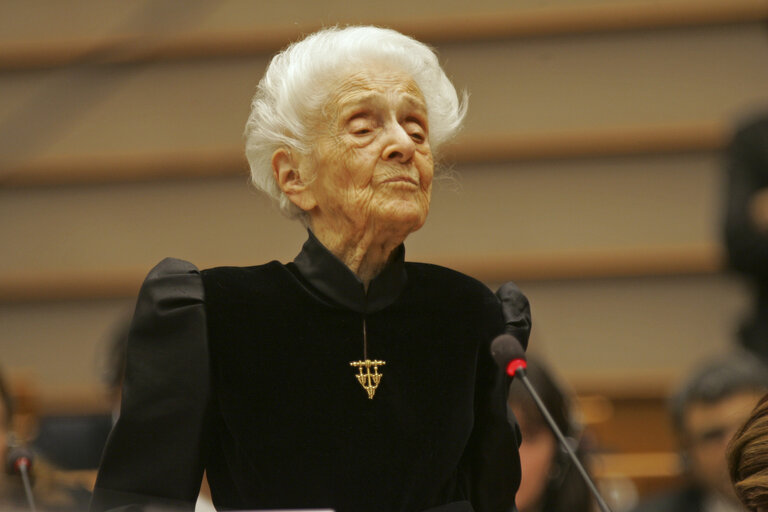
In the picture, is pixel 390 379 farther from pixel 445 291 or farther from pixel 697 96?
pixel 697 96

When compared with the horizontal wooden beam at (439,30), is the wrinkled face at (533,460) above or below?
below

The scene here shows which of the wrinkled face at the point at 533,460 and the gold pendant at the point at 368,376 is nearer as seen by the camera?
the gold pendant at the point at 368,376

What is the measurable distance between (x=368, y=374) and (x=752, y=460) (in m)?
0.50

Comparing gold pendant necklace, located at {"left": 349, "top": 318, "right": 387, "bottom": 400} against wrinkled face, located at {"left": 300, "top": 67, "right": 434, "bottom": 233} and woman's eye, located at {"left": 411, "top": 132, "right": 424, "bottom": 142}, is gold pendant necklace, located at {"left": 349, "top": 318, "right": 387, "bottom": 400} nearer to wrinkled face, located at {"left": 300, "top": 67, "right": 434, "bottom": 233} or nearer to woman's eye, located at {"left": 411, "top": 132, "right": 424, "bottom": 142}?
wrinkled face, located at {"left": 300, "top": 67, "right": 434, "bottom": 233}

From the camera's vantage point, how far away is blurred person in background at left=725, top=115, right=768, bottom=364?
128 inches

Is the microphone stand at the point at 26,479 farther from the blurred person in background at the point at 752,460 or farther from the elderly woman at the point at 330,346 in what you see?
the blurred person in background at the point at 752,460

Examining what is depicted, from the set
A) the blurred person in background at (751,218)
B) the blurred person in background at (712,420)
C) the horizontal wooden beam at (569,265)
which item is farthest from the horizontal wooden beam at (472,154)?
the blurred person in background at (712,420)

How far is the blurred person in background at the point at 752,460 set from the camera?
1536mm

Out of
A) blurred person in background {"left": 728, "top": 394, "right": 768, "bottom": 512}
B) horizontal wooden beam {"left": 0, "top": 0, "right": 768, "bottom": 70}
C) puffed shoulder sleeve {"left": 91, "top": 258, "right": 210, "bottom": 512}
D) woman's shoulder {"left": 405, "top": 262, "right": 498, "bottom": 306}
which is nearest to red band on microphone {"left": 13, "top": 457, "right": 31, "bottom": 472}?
puffed shoulder sleeve {"left": 91, "top": 258, "right": 210, "bottom": 512}

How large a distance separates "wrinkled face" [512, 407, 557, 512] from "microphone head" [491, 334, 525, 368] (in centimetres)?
127

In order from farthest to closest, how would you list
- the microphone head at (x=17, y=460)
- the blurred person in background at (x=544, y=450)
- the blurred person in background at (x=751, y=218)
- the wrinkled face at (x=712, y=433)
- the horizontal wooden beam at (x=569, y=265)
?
the horizontal wooden beam at (x=569, y=265), the blurred person in background at (x=751, y=218), the wrinkled face at (x=712, y=433), the blurred person in background at (x=544, y=450), the microphone head at (x=17, y=460)

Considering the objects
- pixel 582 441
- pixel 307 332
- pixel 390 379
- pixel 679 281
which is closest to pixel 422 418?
pixel 390 379

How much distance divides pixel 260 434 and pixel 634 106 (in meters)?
3.46

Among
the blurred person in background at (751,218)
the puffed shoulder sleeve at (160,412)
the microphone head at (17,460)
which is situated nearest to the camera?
the puffed shoulder sleeve at (160,412)
